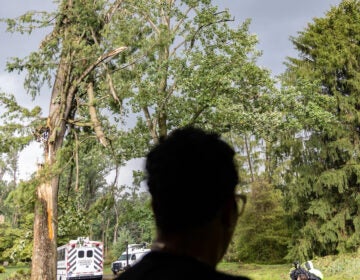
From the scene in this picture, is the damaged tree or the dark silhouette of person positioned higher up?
the damaged tree

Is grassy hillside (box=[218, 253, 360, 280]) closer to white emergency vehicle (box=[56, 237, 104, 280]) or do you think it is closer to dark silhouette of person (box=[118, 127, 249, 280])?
white emergency vehicle (box=[56, 237, 104, 280])

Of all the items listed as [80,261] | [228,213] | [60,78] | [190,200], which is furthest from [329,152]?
[190,200]

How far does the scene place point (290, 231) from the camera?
2558cm

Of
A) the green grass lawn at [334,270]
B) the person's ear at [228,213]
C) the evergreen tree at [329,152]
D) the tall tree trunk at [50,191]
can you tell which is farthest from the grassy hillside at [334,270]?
the person's ear at [228,213]

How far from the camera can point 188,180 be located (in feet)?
3.84

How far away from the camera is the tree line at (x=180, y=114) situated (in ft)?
33.1

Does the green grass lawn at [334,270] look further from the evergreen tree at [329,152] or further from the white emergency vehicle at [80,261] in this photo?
the white emergency vehicle at [80,261]

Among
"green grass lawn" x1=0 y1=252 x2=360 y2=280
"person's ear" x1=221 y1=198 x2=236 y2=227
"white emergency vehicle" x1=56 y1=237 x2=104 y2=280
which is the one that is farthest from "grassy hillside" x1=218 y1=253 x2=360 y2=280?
"person's ear" x1=221 y1=198 x2=236 y2=227

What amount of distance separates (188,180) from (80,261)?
27.6 meters

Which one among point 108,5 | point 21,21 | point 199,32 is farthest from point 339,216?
point 21,21

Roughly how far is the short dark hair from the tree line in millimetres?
151

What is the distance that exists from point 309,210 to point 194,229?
932 inches

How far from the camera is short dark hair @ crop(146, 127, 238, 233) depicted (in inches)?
46.1

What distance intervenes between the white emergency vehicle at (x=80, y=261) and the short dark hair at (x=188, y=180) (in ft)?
86.3
